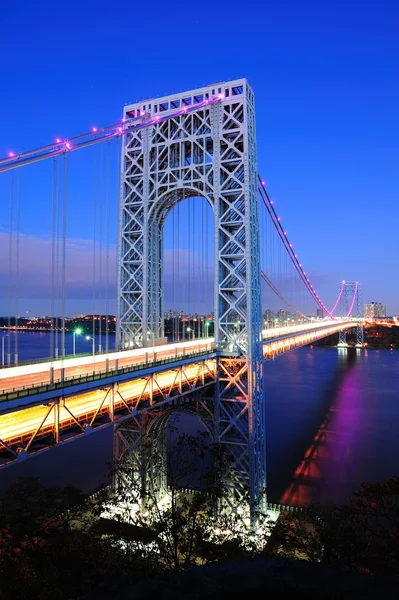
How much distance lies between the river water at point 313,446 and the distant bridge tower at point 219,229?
23.9ft

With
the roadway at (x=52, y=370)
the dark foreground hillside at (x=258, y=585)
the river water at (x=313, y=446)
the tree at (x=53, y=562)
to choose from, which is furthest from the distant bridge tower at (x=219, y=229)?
the dark foreground hillside at (x=258, y=585)

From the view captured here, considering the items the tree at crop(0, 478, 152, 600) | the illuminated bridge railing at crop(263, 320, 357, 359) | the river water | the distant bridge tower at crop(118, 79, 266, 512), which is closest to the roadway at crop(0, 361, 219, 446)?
the river water

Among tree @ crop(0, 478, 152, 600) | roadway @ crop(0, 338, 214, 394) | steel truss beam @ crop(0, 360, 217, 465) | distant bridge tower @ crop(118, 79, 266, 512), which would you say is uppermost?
distant bridge tower @ crop(118, 79, 266, 512)

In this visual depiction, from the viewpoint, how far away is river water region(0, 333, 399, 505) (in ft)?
92.9

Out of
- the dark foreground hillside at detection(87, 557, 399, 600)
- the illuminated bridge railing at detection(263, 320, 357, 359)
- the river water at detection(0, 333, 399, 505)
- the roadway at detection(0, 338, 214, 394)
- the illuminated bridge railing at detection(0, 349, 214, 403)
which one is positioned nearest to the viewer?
the dark foreground hillside at detection(87, 557, 399, 600)

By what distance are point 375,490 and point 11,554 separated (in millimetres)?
9320

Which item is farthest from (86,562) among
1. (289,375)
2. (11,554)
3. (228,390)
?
(289,375)

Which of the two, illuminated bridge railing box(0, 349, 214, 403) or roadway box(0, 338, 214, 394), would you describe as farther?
roadway box(0, 338, 214, 394)

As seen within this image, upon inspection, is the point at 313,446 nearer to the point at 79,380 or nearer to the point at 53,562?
the point at 79,380

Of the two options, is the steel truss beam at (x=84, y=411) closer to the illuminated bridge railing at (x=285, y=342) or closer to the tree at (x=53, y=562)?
the tree at (x=53, y=562)

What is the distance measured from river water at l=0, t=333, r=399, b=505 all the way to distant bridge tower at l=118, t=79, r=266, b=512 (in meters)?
7.28

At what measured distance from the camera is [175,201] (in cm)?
2523

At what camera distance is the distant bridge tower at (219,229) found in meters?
21.9

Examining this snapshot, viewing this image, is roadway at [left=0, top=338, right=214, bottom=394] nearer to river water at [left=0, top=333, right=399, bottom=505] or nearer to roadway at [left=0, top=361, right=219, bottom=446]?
roadway at [left=0, top=361, right=219, bottom=446]
